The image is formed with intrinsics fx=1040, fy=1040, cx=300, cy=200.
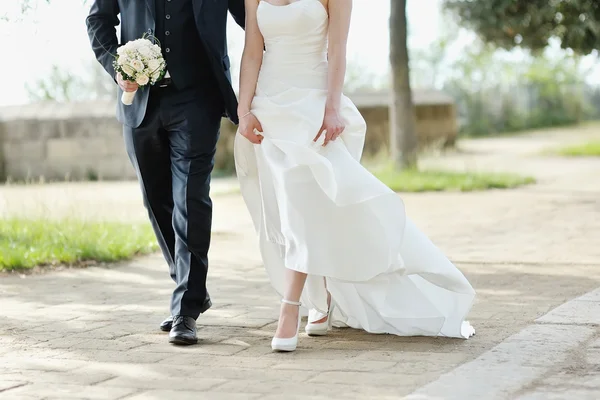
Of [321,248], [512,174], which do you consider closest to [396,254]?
[321,248]

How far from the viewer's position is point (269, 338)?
16.1ft

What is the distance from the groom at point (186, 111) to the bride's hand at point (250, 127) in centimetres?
19

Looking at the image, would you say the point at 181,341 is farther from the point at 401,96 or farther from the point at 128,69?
the point at 401,96

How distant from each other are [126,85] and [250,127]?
608mm

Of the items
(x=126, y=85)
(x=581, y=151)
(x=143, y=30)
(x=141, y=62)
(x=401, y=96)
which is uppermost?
(x=143, y=30)

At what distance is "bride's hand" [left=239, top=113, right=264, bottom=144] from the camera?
4816 mm

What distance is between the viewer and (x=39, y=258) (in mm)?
7816

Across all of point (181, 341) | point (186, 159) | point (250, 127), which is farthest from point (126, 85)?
point (181, 341)

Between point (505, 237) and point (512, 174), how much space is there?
236 inches

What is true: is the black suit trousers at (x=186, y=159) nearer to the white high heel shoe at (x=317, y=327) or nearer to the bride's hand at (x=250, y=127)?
the bride's hand at (x=250, y=127)

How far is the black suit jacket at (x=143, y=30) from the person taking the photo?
4891 millimetres

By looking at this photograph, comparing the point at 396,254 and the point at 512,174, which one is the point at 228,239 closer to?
the point at 396,254

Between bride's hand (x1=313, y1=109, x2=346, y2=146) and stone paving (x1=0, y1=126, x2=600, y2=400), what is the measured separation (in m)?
0.94

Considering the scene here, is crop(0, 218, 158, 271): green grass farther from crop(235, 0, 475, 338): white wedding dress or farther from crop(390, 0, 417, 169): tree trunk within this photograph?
crop(390, 0, 417, 169): tree trunk
